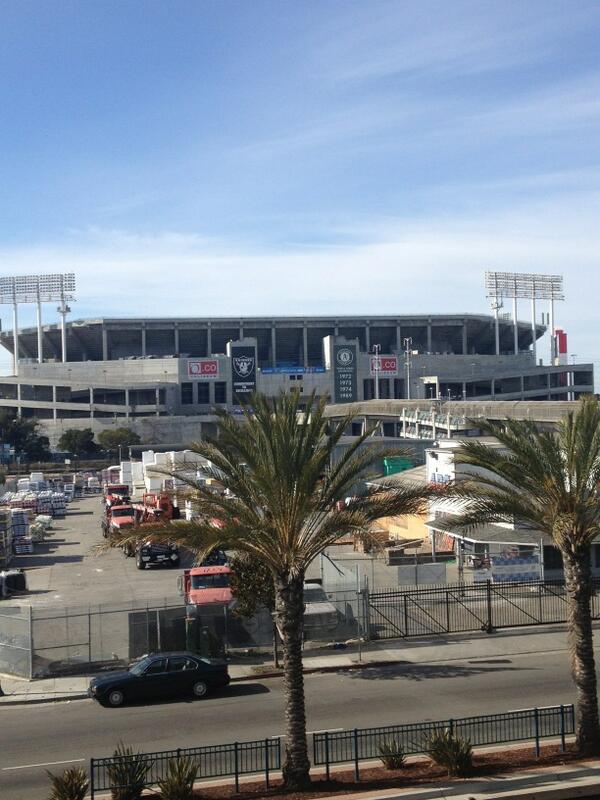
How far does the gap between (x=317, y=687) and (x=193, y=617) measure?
15.5 feet

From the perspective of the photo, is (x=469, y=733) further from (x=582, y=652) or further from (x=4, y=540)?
(x=4, y=540)

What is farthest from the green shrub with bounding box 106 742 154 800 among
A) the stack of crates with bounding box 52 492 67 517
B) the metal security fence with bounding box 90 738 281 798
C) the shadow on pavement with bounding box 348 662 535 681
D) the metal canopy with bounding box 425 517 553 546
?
the stack of crates with bounding box 52 492 67 517

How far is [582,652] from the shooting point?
16766 mm

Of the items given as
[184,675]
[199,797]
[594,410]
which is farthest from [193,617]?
[594,410]

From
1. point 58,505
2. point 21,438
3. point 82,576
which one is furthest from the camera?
point 21,438

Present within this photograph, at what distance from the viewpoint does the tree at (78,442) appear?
120 meters

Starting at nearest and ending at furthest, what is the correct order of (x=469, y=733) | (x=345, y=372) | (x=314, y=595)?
1. (x=469, y=733)
2. (x=314, y=595)
3. (x=345, y=372)

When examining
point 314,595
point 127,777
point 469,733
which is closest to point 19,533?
point 314,595

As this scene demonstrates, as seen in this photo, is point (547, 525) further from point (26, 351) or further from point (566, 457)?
point (26, 351)

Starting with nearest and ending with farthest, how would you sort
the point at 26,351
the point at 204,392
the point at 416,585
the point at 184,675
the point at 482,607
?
1. the point at 184,675
2. the point at 482,607
3. the point at 416,585
4. the point at 204,392
5. the point at 26,351

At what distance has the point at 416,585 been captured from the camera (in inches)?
1273

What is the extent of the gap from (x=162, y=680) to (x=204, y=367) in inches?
4574

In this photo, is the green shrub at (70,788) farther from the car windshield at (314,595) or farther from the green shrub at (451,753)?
Result: the car windshield at (314,595)

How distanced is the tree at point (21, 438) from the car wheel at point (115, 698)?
321 feet
